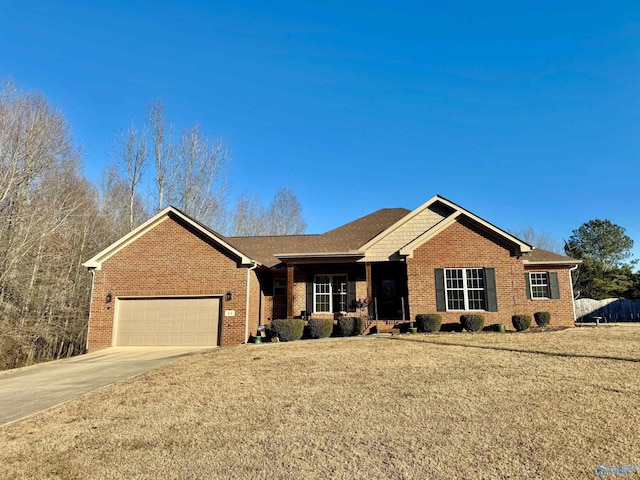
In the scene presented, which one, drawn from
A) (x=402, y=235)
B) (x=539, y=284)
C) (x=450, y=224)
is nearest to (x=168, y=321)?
(x=402, y=235)

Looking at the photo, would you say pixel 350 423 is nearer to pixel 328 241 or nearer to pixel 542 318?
pixel 328 241

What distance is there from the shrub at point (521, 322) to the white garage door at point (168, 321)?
11.8m

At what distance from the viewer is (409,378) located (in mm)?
7512

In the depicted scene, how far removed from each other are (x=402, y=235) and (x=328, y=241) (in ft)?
11.6

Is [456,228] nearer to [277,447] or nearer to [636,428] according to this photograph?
[636,428]

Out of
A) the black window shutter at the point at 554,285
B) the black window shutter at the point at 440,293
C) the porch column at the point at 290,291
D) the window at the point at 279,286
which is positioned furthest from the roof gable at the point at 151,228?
the black window shutter at the point at 554,285

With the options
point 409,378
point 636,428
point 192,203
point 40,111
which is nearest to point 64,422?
point 409,378

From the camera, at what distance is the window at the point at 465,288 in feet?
51.2

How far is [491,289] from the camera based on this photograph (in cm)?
1547

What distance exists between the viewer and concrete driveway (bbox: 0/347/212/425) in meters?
7.04

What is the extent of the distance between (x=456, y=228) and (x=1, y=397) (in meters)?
15.5

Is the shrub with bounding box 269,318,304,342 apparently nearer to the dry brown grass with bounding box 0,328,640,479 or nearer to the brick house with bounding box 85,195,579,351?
the brick house with bounding box 85,195,579,351

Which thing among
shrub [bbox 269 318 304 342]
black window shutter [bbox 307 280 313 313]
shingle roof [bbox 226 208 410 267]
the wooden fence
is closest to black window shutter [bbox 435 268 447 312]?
shingle roof [bbox 226 208 410 267]

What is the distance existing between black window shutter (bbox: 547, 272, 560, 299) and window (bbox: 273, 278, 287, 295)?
12.9 metres
